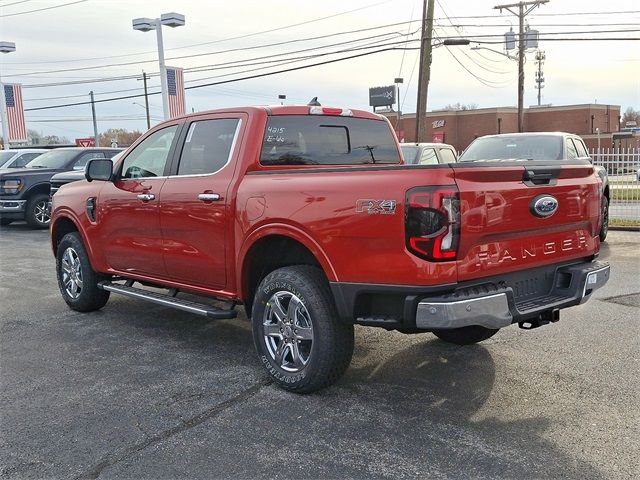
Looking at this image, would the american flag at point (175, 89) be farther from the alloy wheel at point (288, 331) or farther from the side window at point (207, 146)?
the alloy wheel at point (288, 331)

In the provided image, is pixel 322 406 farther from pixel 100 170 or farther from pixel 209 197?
pixel 100 170

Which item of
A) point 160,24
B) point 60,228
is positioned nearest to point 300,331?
point 60,228

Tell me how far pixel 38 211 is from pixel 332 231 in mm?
12682

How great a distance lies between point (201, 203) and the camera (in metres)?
4.72

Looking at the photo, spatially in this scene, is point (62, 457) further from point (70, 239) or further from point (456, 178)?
point (70, 239)

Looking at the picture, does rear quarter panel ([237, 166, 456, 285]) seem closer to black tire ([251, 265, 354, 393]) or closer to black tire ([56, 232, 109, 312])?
black tire ([251, 265, 354, 393])

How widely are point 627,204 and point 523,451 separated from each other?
1257 centimetres

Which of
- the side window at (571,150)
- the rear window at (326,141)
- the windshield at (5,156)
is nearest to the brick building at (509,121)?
the windshield at (5,156)

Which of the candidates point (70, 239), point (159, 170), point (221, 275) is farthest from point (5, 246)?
point (221, 275)

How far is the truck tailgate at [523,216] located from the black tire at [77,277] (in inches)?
168

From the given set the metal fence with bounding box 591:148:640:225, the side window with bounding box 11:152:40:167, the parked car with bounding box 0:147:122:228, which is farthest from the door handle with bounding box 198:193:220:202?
the side window with bounding box 11:152:40:167

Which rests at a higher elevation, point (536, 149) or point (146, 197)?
point (536, 149)

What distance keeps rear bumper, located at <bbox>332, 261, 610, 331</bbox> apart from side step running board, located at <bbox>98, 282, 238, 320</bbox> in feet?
3.97

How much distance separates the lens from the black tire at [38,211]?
46.7 feet
